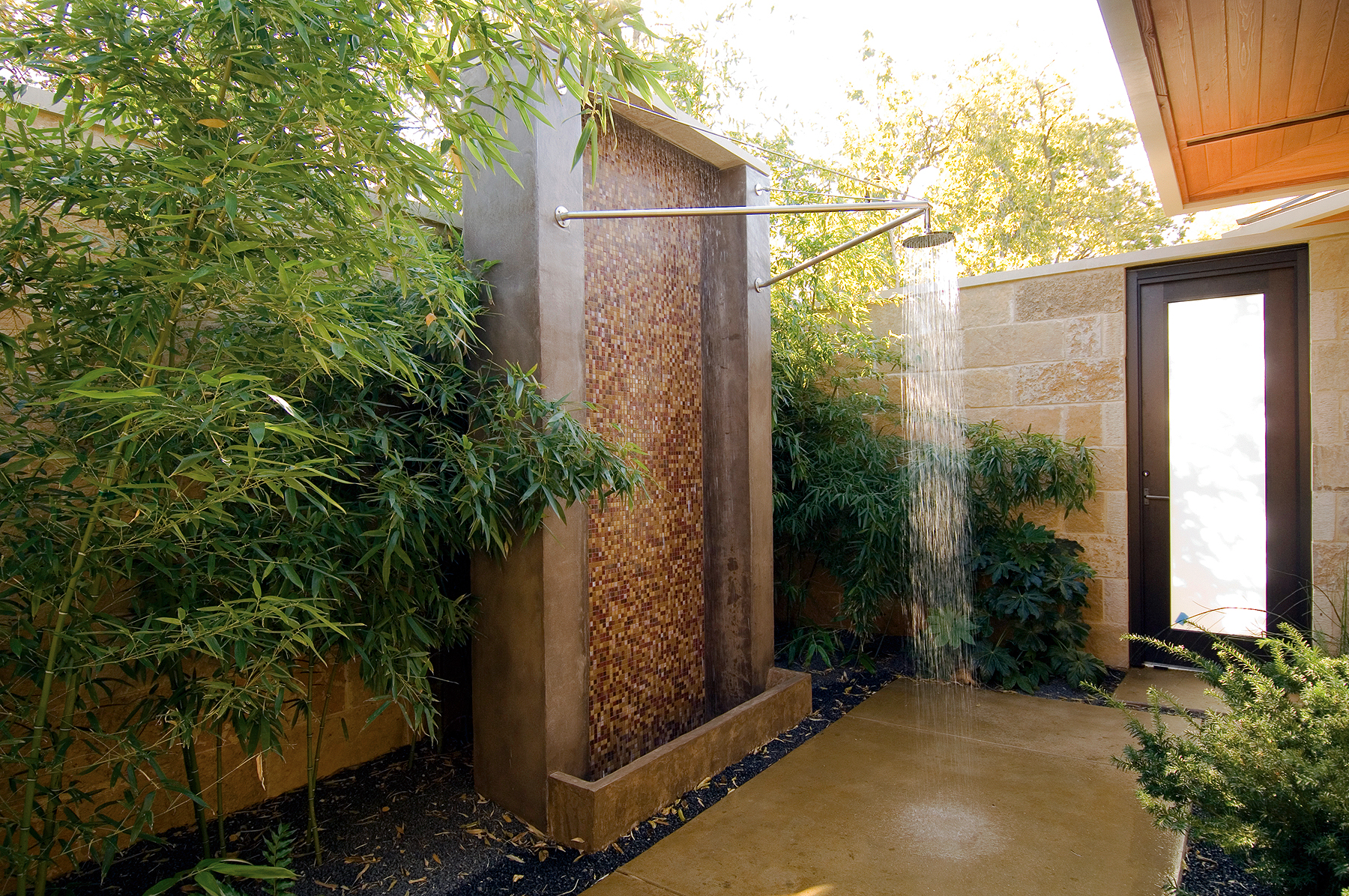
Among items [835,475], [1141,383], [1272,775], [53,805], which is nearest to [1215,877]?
[1272,775]

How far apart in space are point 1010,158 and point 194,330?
10834mm

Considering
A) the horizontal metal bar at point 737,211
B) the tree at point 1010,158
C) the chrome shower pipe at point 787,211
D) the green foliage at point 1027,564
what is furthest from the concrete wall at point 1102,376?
the tree at point 1010,158

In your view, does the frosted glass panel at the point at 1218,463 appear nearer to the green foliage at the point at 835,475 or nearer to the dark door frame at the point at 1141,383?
the dark door frame at the point at 1141,383

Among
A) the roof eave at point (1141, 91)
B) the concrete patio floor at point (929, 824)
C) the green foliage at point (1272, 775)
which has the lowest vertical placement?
the concrete patio floor at point (929, 824)

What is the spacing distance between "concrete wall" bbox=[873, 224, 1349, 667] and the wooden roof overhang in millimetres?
378

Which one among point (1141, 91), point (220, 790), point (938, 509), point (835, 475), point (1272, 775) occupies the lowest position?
point (220, 790)

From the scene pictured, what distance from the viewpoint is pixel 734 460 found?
3.30 metres

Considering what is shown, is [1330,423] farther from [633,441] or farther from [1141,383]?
[633,441]

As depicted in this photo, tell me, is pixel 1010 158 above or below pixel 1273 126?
above

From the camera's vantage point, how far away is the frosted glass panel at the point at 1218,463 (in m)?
3.74

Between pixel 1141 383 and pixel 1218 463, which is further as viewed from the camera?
pixel 1141 383

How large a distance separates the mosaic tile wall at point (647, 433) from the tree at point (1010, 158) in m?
7.91

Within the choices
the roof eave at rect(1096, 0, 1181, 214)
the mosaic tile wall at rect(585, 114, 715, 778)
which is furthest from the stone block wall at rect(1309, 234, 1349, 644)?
the mosaic tile wall at rect(585, 114, 715, 778)

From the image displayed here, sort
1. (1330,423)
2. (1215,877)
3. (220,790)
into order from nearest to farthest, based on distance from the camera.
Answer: (220,790)
(1215,877)
(1330,423)
